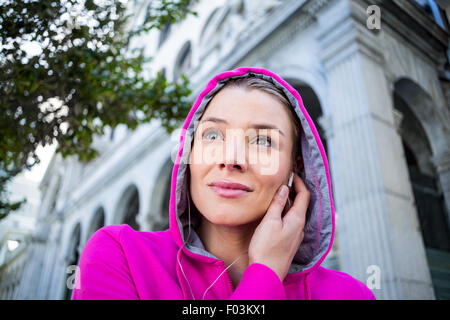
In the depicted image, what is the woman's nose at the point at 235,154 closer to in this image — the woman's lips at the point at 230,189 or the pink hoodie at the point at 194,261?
the woman's lips at the point at 230,189

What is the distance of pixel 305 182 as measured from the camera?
1557 millimetres

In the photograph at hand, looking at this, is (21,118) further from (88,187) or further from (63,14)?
(88,187)

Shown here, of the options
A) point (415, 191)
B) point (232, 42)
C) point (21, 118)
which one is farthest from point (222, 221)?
point (232, 42)

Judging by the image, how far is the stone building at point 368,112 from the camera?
173 inches

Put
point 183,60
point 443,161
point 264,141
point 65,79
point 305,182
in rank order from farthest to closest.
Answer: point 183,60 → point 443,161 → point 65,79 → point 305,182 → point 264,141

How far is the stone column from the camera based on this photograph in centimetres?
423

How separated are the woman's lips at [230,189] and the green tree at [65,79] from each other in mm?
1563

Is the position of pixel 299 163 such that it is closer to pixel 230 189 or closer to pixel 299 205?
pixel 299 205

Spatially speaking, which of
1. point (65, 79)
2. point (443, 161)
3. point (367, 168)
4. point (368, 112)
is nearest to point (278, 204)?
point (65, 79)

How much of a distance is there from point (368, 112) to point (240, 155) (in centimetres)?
420

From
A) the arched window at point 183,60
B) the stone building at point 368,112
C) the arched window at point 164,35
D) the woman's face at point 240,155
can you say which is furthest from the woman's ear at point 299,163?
the arched window at point 164,35

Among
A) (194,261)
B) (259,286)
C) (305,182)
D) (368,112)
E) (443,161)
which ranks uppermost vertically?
(443,161)

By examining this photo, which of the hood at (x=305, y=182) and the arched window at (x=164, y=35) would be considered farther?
the arched window at (x=164, y=35)

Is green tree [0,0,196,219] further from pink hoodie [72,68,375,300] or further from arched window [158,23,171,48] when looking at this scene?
arched window [158,23,171,48]
